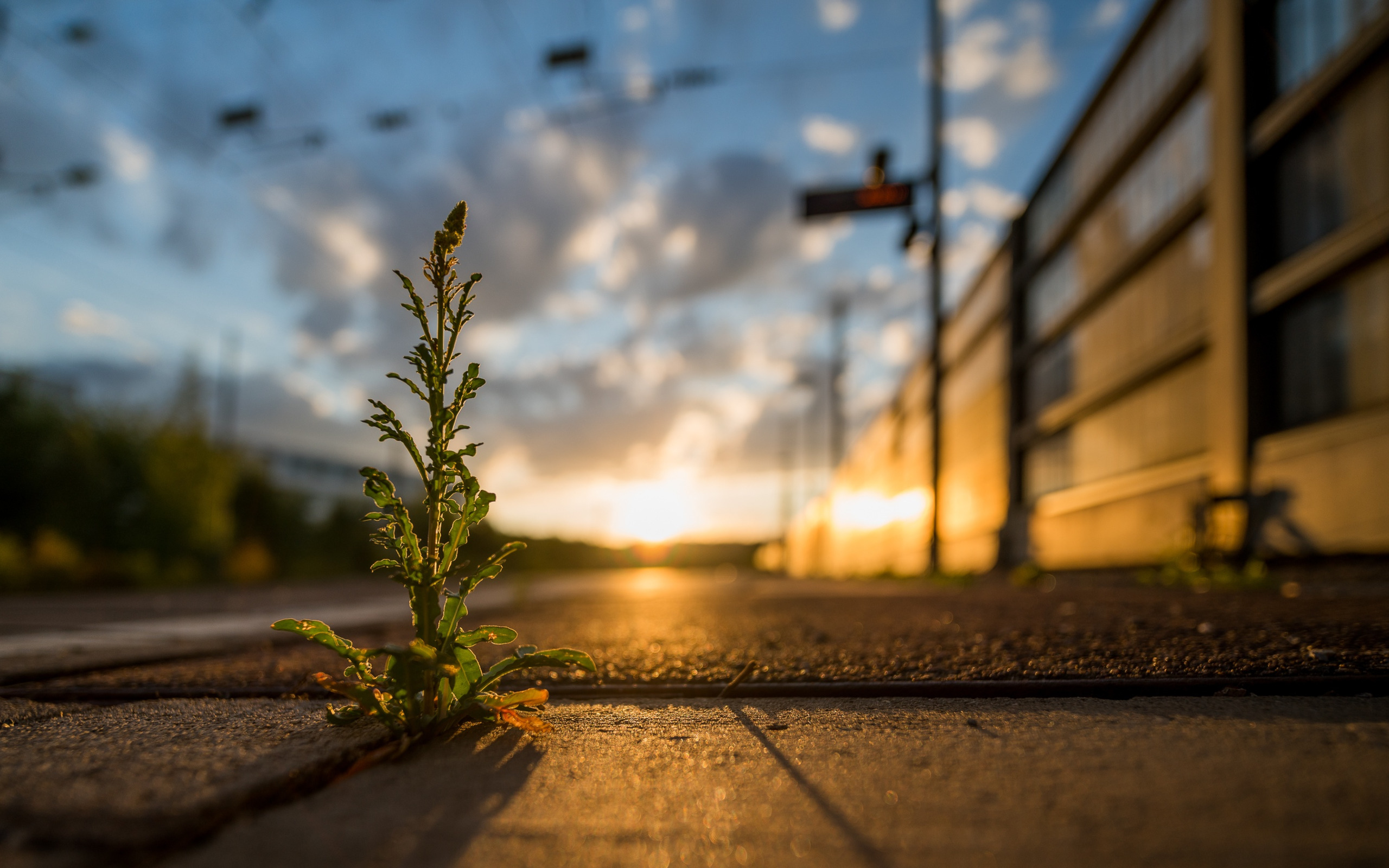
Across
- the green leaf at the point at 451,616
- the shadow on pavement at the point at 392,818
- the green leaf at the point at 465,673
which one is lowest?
the shadow on pavement at the point at 392,818

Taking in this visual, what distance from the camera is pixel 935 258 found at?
40.6ft

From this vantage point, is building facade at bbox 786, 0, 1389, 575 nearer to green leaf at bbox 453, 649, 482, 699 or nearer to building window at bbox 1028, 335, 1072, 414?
building window at bbox 1028, 335, 1072, 414

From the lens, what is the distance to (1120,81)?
757 inches

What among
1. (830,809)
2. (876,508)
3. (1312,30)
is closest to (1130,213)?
(1312,30)

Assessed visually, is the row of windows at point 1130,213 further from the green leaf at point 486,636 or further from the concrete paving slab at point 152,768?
the concrete paving slab at point 152,768

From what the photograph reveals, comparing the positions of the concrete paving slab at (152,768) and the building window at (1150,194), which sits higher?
the building window at (1150,194)

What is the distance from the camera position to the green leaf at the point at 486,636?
211 centimetres

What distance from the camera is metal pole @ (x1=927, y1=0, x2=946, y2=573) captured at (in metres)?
12.3

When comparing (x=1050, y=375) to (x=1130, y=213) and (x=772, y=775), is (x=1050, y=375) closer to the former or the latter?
(x=1130, y=213)

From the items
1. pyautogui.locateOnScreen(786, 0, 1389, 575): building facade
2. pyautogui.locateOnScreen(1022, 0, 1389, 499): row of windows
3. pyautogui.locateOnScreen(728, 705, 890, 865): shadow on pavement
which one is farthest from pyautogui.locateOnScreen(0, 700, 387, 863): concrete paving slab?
pyautogui.locateOnScreen(1022, 0, 1389, 499): row of windows

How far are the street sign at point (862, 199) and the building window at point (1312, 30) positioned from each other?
6.74 metres

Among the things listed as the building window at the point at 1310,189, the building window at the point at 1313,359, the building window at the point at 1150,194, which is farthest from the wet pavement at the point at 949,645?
the building window at the point at 1150,194

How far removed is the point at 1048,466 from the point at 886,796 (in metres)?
24.1

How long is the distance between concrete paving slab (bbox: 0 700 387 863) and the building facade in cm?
1135
